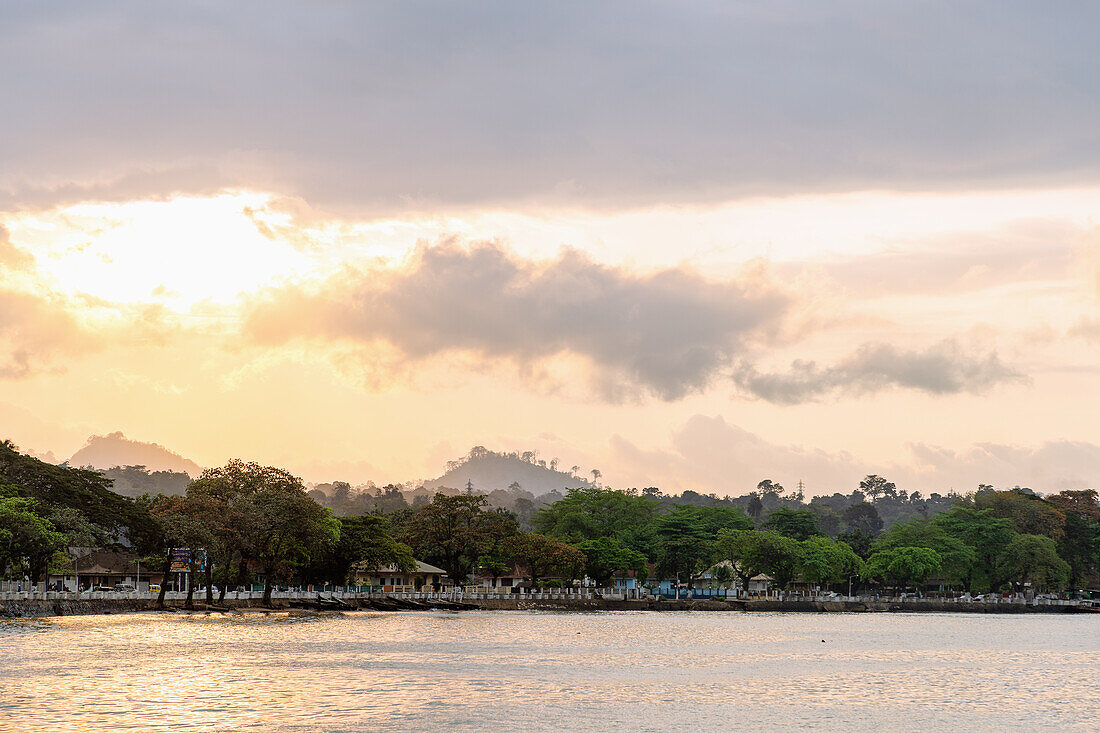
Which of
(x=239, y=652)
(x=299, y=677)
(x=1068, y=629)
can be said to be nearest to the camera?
(x=299, y=677)

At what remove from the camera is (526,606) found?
117 m

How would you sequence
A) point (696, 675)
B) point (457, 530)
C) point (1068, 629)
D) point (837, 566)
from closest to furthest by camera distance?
point (696, 675) < point (1068, 629) < point (457, 530) < point (837, 566)

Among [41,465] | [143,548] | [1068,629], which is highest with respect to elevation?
[41,465]

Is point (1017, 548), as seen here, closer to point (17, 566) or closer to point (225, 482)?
point (225, 482)

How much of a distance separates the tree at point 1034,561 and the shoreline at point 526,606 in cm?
387

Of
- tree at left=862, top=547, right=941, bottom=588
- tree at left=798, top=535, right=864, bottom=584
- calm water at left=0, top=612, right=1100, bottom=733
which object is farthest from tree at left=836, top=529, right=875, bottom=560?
calm water at left=0, top=612, right=1100, bottom=733

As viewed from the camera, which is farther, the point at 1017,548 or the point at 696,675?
Result: the point at 1017,548

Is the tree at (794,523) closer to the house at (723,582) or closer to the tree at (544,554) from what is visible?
the house at (723,582)

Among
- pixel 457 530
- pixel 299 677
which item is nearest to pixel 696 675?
pixel 299 677

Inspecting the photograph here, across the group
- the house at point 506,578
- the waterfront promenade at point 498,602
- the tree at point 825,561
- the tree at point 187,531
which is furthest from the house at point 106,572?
the tree at point 825,561

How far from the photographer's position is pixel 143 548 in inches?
3406

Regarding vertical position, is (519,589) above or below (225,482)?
below

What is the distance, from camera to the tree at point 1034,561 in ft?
480

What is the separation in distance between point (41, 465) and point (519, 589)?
56.1 metres
